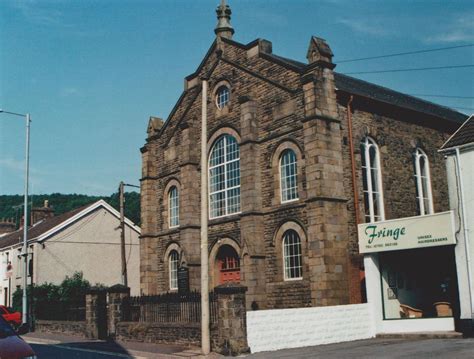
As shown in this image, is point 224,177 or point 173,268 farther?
point 173,268

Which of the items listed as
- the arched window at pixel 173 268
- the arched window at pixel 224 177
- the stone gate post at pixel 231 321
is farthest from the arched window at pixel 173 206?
the stone gate post at pixel 231 321

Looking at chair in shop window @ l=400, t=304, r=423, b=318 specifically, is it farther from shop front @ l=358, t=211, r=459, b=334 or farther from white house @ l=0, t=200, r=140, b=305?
white house @ l=0, t=200, r=140, b=305

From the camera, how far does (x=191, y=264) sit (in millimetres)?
27703

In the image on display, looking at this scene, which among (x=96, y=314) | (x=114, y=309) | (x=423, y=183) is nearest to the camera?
(x=114, y=309)

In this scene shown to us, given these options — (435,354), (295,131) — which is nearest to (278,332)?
(435,354)

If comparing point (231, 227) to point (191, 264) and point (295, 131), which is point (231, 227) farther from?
point (295, 131)

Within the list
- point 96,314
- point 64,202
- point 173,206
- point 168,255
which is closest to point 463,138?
point 96,314

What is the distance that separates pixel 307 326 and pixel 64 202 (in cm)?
6537

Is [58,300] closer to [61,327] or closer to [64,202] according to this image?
[61,327]

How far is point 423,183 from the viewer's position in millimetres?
27453

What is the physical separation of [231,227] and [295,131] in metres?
5.58

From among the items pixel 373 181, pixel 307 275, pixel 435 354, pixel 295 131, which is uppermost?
pixel 295 131

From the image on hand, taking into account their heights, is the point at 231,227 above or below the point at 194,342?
above

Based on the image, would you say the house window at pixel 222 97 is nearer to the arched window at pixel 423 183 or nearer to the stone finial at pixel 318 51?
the stone finial at pixel 318 51
